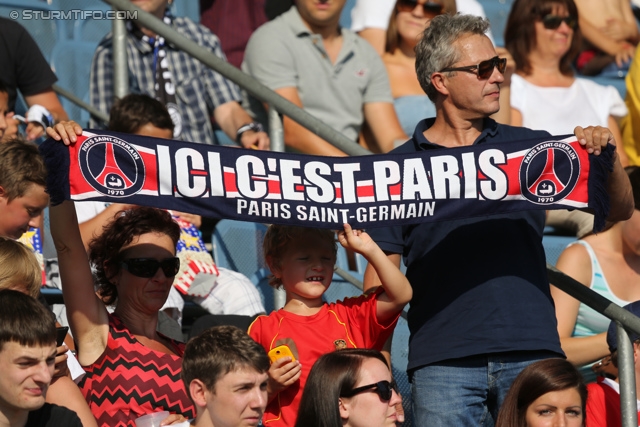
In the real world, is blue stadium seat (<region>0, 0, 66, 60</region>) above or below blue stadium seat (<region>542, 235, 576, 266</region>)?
above

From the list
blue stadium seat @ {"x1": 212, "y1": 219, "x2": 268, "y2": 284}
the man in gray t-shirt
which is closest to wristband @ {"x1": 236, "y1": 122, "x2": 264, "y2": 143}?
the man in gray t-shirt

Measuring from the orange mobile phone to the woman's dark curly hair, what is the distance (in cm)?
65

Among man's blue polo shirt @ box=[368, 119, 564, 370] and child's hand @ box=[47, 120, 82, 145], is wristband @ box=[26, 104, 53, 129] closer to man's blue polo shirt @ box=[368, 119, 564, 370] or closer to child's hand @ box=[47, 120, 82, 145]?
child's hand @ box=[47, 120, 82, 145]

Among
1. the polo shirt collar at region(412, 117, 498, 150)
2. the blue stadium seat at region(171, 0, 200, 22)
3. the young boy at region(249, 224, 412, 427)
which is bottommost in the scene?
the young boy at region(249, 224, 412, 427)

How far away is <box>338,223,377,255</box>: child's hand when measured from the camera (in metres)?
3.67

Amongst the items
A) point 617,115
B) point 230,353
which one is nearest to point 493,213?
point 230,353

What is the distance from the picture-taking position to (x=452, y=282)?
3.77 m

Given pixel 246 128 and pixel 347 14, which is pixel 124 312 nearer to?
pixel 246 128

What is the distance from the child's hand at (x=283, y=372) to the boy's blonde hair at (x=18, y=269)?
81cm

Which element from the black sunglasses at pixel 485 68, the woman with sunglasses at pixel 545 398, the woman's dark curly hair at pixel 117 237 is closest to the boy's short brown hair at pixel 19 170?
the woman's dark curly hair at pixel 117 237

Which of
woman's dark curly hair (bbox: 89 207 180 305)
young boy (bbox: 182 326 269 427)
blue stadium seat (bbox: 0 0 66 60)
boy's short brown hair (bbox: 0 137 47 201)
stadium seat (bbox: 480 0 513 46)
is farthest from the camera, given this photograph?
stadium seat (bbox: 480 0 513 46)

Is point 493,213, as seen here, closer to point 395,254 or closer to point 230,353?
point 395,254

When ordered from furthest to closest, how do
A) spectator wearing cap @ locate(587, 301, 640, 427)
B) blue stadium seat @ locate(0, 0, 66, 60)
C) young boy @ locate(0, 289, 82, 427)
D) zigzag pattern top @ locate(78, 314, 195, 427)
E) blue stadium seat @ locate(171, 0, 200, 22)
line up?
blue stadium seat @ locate(171, 0, 200, 22), blue stadium seat @ locate(0, 0, 66, 60), spectator wearing cap @ locate(587, 301, 640, 427), zigzag pattern top @ locate(78, 314, 195, 427), young boy @ locate(0, 289, 82, 427)

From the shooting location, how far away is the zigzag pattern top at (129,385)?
3742 mm
